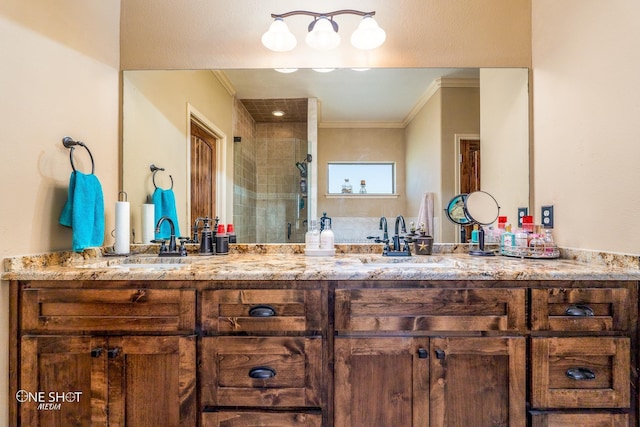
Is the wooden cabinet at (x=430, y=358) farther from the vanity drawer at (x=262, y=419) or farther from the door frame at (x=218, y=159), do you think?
the door frame at (x=218, y=159)

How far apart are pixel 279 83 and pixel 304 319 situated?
4.45 ft

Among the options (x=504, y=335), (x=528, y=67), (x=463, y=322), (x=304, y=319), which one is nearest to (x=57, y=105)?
(x=304, y=319)

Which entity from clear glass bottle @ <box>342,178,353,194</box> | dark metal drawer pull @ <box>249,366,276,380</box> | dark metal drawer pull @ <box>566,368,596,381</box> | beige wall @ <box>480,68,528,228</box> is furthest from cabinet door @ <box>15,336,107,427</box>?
beige wall @ <box>480,68,528,228</box>

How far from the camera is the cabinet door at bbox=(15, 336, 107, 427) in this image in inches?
45.7

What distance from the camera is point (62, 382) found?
1.18 m

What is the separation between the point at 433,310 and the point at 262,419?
75cm

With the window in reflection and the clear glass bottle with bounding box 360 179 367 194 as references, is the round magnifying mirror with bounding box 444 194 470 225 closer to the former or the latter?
the window in reflection

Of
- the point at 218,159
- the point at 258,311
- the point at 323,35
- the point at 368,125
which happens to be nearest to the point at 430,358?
the point at 258,311

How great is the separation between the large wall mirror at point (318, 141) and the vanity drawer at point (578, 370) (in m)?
0.79

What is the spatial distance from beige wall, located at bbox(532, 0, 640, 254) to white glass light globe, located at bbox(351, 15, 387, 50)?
0.87m

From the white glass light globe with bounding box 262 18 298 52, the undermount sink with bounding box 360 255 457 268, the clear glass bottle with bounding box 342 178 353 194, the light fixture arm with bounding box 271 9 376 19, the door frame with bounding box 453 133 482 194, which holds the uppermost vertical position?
the light fixture arm with bounding box 271 9 376 19

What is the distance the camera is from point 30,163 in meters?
1.30

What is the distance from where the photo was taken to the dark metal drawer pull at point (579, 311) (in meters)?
1.16

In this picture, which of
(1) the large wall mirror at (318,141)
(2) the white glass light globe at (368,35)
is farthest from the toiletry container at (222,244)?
(2) the white glass light globe at (368,35)
